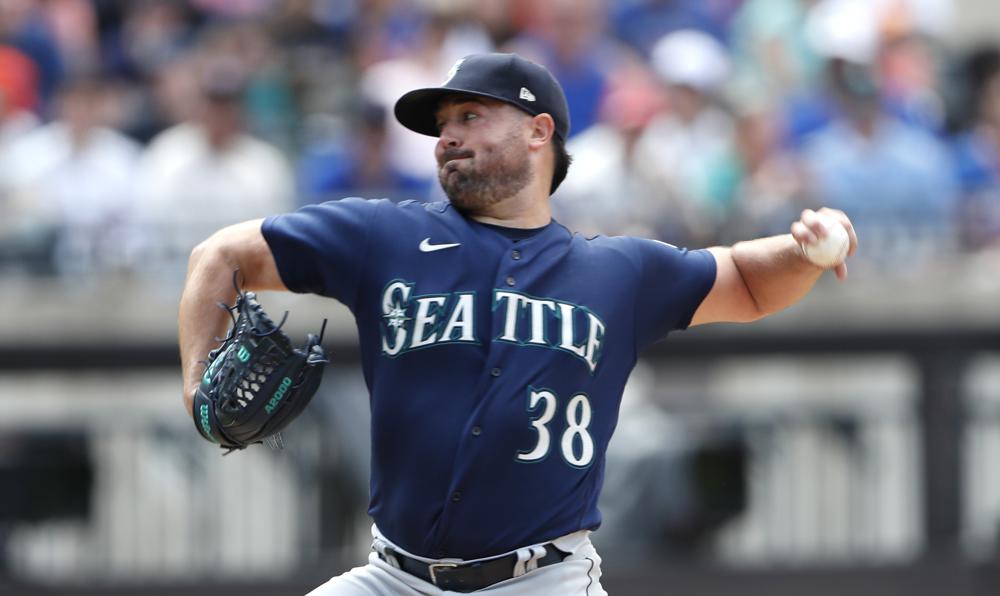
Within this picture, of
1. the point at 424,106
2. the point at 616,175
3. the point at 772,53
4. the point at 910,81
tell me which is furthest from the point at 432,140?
the point at 424,106

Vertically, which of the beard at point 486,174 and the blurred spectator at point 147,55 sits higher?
the blurred spectator at point 147,55

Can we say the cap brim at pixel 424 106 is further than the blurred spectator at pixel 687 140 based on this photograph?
No

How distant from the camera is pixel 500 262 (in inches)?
174

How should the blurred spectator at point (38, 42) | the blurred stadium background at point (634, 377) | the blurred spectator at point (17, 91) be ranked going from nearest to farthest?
the blurred stadium background at point (634, 377), the blurred spectator at point (17, 91), the blurred spectator at point (38, 42)

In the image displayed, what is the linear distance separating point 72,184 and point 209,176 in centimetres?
79

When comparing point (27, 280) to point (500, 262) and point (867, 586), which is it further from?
point (500, 262)

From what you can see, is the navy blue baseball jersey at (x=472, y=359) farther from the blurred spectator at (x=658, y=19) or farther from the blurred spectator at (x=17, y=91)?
the blurred spectator at (x=658, y=19)

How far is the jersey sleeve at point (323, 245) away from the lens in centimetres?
440

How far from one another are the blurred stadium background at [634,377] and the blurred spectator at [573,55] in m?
0.03

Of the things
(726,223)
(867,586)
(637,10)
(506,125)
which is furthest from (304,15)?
(506,125)

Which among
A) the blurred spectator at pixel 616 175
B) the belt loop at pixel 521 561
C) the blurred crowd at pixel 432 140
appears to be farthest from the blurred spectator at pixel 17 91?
the belt loop at pixel 521 561

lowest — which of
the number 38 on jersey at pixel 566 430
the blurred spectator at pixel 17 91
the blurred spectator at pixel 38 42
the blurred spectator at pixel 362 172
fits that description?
the number 38 on jersey at pixel 566 430

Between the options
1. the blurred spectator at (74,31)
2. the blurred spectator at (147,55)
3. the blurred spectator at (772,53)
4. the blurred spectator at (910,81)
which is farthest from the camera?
the blurred spectator at (772,53)

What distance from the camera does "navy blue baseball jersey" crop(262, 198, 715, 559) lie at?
4.27 m
